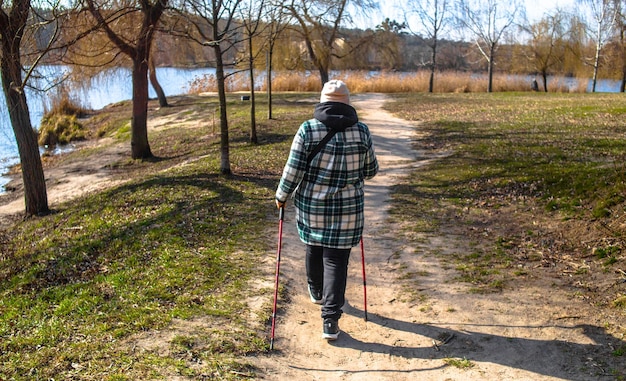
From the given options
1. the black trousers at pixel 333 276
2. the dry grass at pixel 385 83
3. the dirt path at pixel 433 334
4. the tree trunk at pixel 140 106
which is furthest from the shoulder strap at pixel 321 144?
the dry grass at pixel 385 83

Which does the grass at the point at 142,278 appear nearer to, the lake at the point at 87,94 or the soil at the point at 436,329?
the soil at the point at 436,329

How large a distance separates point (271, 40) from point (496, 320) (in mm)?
12661

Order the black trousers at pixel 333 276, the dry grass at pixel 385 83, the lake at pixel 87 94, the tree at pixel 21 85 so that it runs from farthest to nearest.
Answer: the dry grass at pixel 385 83
the lake at pixel 87 94
the tree at pixel 21 85
the black trousers at pixel 333 276

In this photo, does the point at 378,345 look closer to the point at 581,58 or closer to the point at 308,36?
the point at 308,36

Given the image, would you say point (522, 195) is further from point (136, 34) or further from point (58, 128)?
point (58, 128)

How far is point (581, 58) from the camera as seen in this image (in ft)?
136

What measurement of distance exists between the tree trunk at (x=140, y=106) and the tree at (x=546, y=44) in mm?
33153

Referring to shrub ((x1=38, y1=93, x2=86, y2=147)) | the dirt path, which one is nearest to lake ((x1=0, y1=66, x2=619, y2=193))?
shrub ((x1=38, y1=93, x2=86, y2=147))

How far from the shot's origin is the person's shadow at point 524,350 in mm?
4164

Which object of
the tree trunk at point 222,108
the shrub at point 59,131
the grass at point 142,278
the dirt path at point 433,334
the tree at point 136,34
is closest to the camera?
the dirt path at point 433,334

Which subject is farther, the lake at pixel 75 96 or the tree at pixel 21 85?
the lake at pixel 75 96

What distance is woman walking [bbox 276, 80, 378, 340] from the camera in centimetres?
453

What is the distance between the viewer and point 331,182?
181 inches

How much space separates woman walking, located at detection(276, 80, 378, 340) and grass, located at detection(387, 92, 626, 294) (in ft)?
5.84
